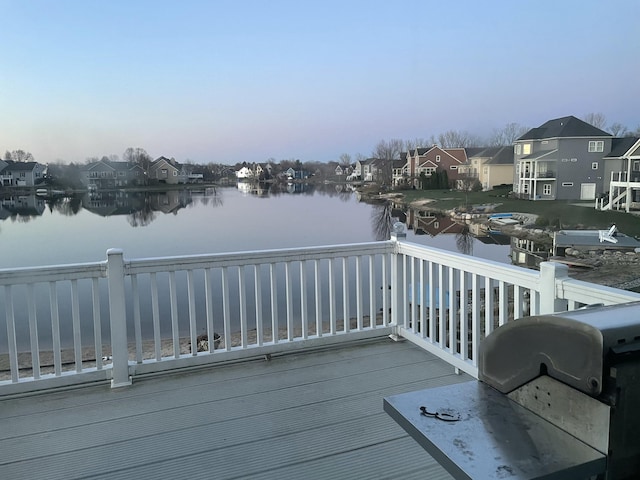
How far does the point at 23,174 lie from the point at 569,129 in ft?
133

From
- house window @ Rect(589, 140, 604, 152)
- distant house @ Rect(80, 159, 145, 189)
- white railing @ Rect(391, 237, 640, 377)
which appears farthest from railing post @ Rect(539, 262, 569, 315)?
house window @ Rect(589, 140, 604, 152)

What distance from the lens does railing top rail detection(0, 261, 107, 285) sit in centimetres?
278

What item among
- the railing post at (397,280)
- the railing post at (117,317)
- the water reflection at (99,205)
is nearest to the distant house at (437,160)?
the water reflection at (99,205)

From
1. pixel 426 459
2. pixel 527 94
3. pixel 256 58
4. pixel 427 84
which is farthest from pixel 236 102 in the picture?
pixel 426 459

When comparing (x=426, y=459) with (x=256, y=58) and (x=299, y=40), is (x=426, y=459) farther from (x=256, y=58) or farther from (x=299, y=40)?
(x=256, y=58)

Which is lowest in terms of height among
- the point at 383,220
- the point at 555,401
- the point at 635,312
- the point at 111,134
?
the point at 383,220

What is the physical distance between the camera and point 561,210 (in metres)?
29.1

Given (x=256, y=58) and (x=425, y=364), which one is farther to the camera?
(x=256, y=58)

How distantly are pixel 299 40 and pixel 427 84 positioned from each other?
7.93m

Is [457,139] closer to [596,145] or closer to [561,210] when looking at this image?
[596,145]

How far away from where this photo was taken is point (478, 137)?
59500mm

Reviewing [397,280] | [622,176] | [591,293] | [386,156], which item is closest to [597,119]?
[622,176]

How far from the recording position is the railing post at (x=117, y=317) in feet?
9.66

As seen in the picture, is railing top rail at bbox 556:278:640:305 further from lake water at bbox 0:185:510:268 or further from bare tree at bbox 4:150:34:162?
bare tree at bbox 4:150:34:162
